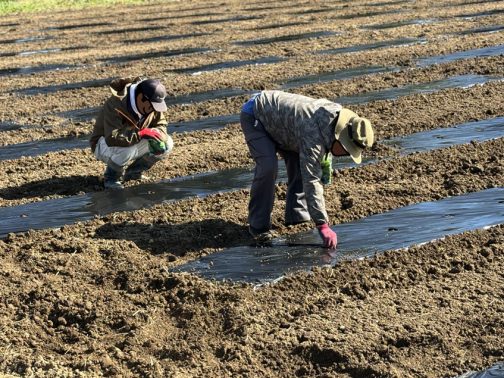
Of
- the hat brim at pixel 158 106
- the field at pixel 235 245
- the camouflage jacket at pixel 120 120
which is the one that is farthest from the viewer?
the camouflage jacket at pixel 120 120

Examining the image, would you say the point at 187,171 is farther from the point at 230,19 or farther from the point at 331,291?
the point at 230,19

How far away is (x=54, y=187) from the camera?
27.5 ft

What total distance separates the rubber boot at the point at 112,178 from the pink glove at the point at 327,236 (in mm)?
2793

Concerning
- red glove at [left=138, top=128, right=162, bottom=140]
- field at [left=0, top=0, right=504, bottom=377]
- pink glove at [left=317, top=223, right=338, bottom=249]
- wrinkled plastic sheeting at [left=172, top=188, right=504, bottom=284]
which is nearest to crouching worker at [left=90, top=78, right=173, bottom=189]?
red glove at [left=138, top=128, right=162, bottom=140]

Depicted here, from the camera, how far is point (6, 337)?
5.23 m

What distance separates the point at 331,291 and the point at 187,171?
3.39 m

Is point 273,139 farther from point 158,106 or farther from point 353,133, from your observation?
point 158,106

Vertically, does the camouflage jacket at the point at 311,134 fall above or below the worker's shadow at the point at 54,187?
above

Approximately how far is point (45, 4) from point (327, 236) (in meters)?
28.9

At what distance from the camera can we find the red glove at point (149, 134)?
7.97m

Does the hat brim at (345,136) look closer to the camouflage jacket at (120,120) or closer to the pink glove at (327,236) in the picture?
the pink glove at (327,236)

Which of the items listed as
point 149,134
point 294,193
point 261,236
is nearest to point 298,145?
point 294,193

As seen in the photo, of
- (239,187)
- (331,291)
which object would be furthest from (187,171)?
(331,291)

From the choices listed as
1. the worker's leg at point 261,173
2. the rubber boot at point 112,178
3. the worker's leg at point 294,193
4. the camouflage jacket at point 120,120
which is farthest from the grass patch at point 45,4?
the worker's leg at point 261,173
